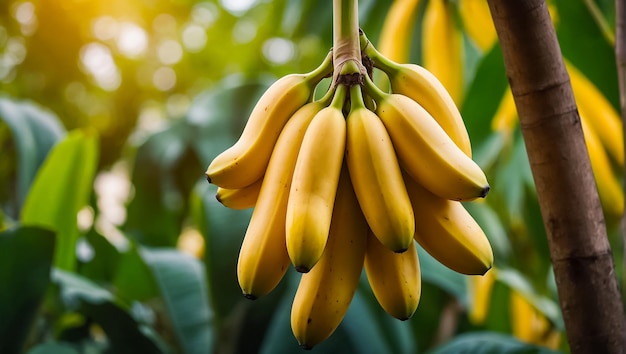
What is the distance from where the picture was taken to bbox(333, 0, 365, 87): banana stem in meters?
0.36

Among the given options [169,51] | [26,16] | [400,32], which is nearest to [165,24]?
[169,51]

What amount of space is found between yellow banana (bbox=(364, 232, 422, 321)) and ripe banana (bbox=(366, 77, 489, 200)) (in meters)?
0.04

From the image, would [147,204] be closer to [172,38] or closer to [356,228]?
[356,228]

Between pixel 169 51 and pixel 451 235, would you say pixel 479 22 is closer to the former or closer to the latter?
pixel 451 235

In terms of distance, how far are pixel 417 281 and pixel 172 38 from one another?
2.52 m

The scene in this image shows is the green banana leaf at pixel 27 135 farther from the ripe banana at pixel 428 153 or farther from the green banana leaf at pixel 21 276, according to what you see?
the ripe banana at pixel 428 153

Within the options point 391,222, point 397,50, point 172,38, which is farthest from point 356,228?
point 172,38

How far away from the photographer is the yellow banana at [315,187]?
313 millimetres

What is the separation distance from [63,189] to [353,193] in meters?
0.72

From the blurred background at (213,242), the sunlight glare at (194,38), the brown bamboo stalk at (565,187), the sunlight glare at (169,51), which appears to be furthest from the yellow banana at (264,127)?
the sunlight glare at (169,51)

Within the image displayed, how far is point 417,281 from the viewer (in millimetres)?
353

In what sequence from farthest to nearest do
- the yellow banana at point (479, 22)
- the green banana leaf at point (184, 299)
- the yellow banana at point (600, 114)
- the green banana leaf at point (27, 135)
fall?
the green banana leaf at point (27, 135) < the green banana leaf at point (184, 299) < the yellow banana at point (479, 22) < the yellow banana at point (600, 114)

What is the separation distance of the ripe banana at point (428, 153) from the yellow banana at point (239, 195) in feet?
0.31

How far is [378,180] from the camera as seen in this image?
33cm
